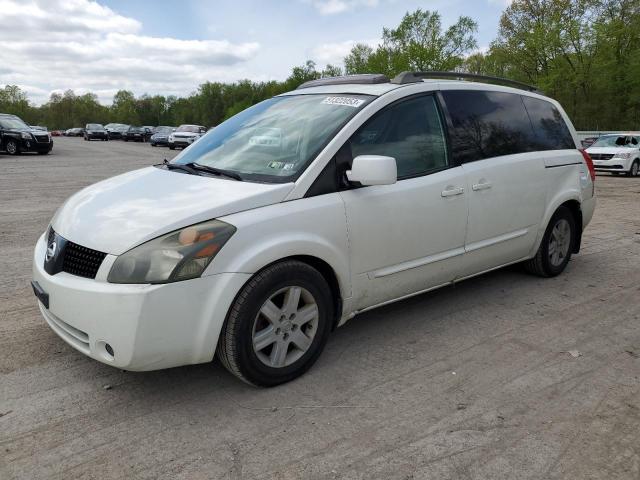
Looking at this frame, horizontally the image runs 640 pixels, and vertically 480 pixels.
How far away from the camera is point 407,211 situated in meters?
3.72

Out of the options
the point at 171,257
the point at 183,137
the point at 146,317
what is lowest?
the point at 146,317

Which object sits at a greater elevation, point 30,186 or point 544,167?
point 544,167

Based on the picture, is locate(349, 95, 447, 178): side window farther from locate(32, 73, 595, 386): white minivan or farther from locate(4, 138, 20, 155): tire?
locate(4, 138, 20, 155): tire

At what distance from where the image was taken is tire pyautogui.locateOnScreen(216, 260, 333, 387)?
298 cm

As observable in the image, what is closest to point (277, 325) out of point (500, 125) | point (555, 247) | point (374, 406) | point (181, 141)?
point (374, 406)

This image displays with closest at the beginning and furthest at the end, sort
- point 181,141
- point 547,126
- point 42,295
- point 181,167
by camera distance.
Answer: point 42,295 → point 181,167 → point 547,126 → point 181,141

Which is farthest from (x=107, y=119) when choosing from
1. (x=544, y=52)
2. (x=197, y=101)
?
(x=544, y=52)

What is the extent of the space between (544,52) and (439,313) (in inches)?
1935

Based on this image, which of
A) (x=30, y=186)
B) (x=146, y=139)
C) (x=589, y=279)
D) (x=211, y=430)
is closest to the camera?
(x=211, y=430)

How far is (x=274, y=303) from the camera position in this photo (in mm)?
3146

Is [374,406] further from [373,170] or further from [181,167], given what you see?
[181,167]

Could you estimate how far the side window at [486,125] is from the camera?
4230mm

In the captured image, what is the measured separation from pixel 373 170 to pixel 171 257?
1.25m

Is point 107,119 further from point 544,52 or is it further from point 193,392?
point 193,392
